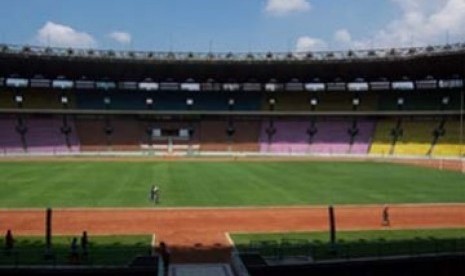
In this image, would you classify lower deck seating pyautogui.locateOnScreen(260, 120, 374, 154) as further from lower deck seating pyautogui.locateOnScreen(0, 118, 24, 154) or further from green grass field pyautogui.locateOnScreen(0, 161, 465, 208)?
lower deck seating pyautogui.locateOnScreen(0, 118, 24, 154)

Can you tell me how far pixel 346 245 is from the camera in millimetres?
25078

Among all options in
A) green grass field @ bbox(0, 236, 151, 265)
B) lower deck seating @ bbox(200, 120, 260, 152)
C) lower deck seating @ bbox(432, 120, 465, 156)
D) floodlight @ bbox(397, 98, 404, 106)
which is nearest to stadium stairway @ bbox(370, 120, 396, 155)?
floodlight @ bbox(397, 98, 404, 106)

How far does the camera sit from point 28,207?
117 feet

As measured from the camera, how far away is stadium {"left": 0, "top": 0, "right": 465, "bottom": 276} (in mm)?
23203

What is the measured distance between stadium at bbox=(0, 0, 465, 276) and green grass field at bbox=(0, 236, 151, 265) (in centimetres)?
10

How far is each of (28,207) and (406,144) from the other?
181ft

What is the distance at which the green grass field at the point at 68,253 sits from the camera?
71.8ft

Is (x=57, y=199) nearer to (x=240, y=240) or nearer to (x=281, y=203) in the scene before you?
(x=281, y=203)

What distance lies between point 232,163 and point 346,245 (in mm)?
44289

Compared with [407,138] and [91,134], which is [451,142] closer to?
[407,138]

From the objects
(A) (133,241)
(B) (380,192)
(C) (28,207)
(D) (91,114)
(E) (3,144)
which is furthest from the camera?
(D) (91,114)

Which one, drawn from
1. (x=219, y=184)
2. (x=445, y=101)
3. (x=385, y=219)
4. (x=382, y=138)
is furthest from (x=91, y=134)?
(x=385, y=219)

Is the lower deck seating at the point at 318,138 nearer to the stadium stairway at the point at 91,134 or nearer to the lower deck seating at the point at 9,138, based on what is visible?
the stadium stairway at the point at 91,134

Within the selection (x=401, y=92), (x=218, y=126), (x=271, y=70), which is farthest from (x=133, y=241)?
(x=401, y=92)
